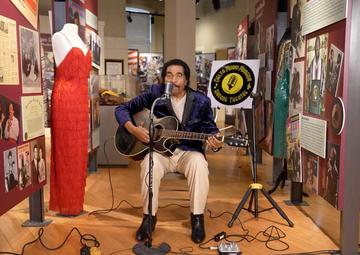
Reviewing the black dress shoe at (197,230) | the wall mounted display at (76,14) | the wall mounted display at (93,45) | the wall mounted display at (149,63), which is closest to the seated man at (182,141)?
the black dress shoe at (197,230)

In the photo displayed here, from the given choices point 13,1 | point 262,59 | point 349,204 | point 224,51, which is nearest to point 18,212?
point 13,1

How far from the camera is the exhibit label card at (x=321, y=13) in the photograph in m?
Answer: 2.24

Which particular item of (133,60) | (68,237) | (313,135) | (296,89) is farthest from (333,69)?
(133,60)

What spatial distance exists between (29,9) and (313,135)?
6.99 ft

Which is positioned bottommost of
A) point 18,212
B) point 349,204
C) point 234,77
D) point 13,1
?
point 18,212

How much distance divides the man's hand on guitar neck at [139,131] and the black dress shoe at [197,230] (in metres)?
0.64

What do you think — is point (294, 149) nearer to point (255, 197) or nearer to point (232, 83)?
point (255, 197)

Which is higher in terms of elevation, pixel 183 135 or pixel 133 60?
pixel 133 60

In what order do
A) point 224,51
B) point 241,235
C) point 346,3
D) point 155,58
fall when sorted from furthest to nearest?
1. point 155,58
2. point 224,51
3. point 241,235
4. point 346,3

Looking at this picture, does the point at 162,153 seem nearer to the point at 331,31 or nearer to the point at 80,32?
the point at 331,31

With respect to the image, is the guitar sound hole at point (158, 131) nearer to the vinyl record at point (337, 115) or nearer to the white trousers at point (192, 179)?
the white trousers at point (192, 179)

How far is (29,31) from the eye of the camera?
98.2 inches

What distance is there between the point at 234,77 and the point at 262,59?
0.92 meters

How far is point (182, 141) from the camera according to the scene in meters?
2.86
